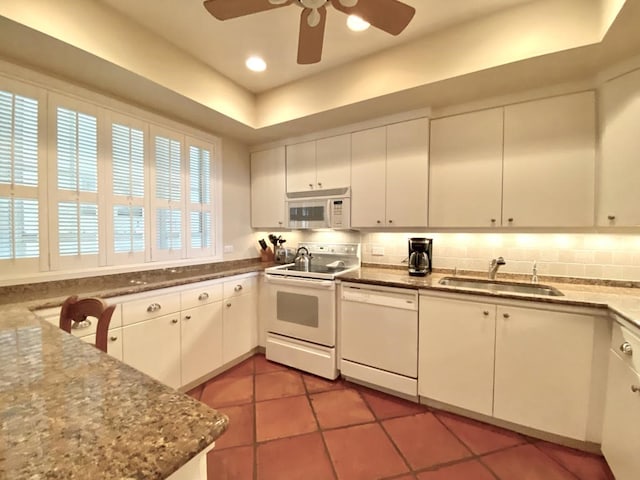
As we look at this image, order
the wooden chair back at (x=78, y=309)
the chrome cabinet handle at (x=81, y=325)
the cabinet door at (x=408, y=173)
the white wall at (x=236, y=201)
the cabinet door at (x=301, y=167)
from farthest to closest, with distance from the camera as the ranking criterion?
the white wall at (x=236, y=201) < the cabinet door at (x=301, y=167) < the cabinet door at (x=408, y=173) < the chrome cabinet handle at (x=81, y=325) < the wooden chair back at (x=78, y=309)

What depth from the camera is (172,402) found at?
2.08 feet

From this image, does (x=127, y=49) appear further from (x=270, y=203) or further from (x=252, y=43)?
(x=270, y=203)

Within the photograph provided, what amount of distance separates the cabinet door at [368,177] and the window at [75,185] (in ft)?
7.02

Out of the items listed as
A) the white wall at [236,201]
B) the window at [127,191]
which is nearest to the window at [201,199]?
the white wall at [236,201]

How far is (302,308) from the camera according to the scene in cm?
262

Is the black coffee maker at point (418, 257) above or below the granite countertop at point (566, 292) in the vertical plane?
above

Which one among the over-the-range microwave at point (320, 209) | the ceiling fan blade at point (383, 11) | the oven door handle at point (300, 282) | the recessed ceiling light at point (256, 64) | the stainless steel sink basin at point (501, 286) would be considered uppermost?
A: the recessed ceiling light at point (256, 64)

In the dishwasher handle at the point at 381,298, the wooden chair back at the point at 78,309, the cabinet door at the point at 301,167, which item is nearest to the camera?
the wooden chair back at the point at 78,309

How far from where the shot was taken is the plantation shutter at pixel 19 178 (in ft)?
5.57

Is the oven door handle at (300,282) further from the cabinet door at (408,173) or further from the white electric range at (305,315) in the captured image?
the cabinet door at (408,173)

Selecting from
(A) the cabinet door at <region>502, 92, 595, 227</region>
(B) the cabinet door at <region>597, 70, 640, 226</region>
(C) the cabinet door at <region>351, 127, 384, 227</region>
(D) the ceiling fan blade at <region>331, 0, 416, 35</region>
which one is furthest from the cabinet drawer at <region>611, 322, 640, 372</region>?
(D) the ceiling fan blade at <region>331, 0, 416, 35</region>

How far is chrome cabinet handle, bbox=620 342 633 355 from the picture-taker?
134 centimetres

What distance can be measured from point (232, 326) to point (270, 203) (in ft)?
4.76

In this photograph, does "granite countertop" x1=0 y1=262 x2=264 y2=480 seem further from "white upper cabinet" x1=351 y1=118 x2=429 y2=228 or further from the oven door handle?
"white upper cabinet" x1=351 y1=118 x2=429 y2=228
